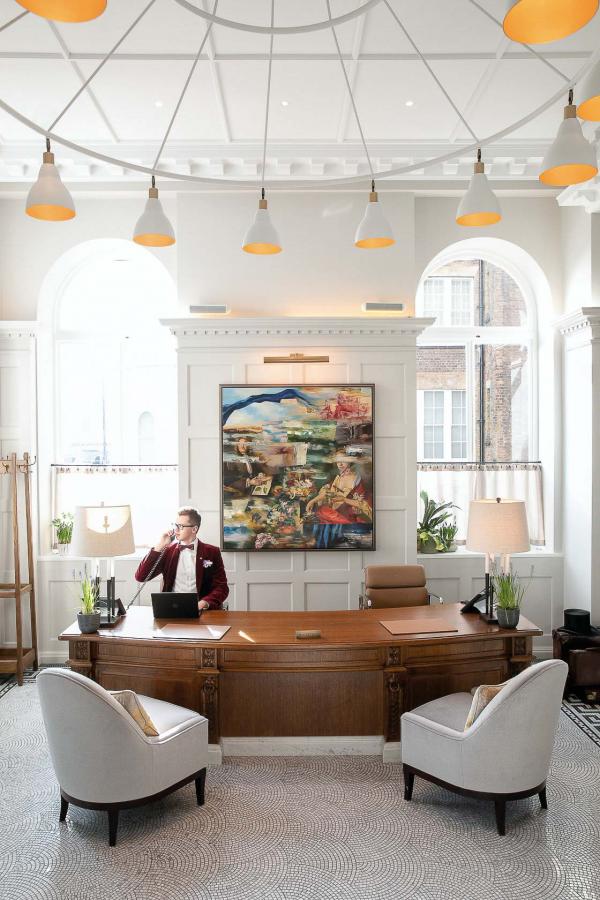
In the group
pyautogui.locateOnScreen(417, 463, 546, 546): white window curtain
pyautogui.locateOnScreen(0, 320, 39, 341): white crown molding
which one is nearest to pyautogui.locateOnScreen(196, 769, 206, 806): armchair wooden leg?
pyautogui.locateOnScreen(417, 463, 546, 546): white window curtain

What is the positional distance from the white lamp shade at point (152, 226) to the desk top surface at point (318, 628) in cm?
240

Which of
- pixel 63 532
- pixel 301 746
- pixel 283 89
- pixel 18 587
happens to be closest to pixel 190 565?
pixel 301 746

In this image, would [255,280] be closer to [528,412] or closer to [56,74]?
[56,74]

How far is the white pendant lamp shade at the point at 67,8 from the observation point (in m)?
1.96

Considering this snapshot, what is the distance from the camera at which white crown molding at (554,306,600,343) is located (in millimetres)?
5688

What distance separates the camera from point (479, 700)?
11.4ft

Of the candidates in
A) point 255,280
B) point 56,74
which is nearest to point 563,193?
point 255,280

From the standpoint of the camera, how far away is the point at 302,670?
4113 millimetres

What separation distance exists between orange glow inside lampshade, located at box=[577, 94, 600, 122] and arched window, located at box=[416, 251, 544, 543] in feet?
13.5

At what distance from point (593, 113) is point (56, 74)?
11.5ft

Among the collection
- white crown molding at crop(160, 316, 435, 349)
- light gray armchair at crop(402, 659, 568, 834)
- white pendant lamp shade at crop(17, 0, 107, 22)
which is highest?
white pendant lamp shade at crop(17, 0, 107, 22)

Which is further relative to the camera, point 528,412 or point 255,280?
point 528,412

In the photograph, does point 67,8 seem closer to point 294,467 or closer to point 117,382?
point 294,467

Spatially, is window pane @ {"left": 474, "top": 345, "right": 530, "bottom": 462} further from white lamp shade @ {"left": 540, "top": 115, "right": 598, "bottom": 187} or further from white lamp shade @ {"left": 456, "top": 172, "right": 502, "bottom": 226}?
white lamp shade @ {"left": 540, "top": 115, "right": 598, "bottom": 187}
